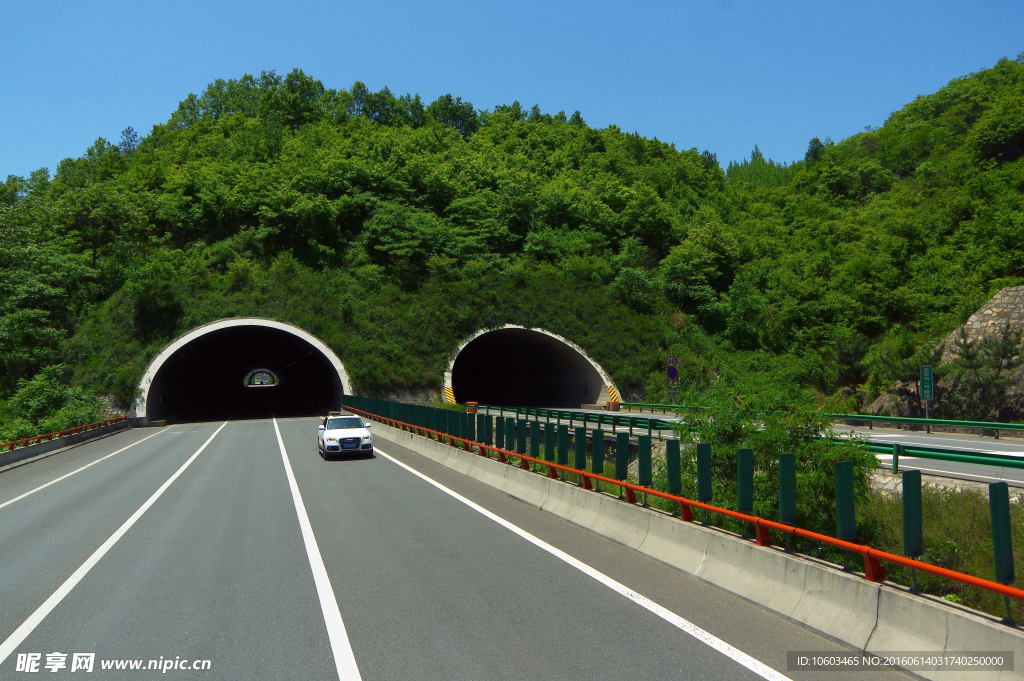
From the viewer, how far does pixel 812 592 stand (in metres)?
6.12

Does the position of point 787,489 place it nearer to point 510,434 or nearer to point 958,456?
point 958,456

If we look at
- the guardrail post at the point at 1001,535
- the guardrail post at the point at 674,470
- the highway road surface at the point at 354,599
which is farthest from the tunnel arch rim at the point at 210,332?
the guardrail post at the point at 1001,535

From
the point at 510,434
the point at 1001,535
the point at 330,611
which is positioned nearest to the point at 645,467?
the point at 330,611

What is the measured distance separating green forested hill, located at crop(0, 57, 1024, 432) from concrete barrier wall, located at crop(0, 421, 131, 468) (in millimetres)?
7001

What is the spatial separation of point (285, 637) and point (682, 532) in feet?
15.2

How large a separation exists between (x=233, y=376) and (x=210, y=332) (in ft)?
122

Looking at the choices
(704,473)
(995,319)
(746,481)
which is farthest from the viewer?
(995,319)

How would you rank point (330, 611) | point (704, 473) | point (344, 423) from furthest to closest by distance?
point (344, 423), point (704, 473), point (330, 611)

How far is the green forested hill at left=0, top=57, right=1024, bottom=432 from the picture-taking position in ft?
160

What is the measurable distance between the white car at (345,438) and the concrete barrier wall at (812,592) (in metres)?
12.4

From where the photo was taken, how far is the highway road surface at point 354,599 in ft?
17.7

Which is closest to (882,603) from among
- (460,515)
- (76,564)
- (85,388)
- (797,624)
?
(797,624)

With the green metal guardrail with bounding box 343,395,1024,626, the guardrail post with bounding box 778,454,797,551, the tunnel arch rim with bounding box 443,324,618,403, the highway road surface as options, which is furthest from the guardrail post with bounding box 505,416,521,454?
the tunnel arch rim with bounding box 443,324,618,403

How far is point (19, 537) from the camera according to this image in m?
10.8
